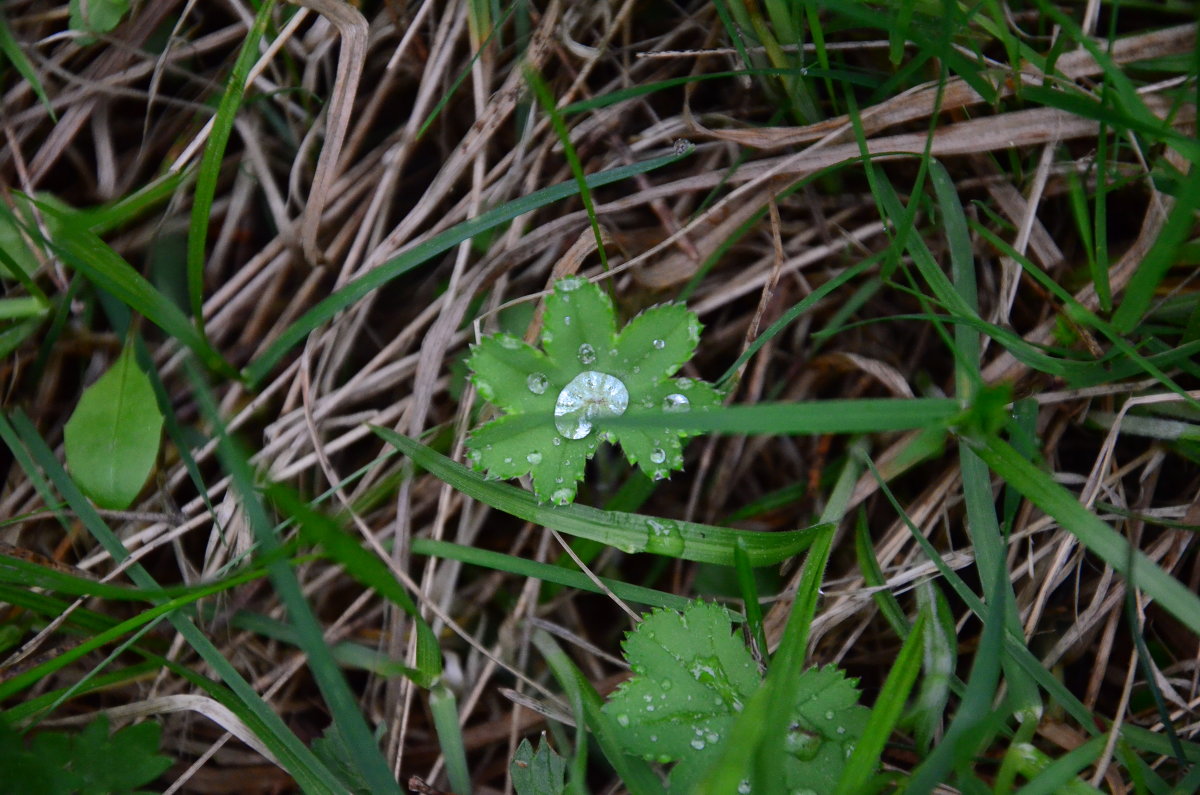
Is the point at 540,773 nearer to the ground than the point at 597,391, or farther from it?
nearer to the ground

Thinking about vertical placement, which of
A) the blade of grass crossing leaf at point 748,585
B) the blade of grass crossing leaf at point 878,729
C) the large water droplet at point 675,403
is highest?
the large water droplet at point 675,403

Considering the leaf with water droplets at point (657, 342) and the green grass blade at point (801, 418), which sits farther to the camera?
the leaf with water droplets at point (657, 342)

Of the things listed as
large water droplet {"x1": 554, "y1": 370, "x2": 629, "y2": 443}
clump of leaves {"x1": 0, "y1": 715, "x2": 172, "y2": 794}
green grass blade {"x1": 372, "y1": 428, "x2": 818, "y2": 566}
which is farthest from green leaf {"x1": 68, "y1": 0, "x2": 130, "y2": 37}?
clump of leaves {"x1": 0, "y1": 715, "x2": 172, "y2": 794}

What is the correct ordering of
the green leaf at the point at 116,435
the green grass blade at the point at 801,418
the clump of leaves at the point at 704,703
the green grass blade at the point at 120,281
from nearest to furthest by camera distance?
1. the green grass blade at the point at 801,418
2. the clump of leaves at the point at 704,703
3. the green grass blade at the point at 120,281
4. the green leaf at the point at 116,435

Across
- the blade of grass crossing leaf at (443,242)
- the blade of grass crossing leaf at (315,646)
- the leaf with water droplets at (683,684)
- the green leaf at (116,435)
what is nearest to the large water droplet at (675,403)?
the leaf with water droplets at (683,684)

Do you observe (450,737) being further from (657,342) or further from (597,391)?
(657,342)

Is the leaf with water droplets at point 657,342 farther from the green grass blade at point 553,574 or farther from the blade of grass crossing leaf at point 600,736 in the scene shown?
the blade of grass crossing leaf at point 600,736

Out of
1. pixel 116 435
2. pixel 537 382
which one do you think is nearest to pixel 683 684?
pixel 537 382
